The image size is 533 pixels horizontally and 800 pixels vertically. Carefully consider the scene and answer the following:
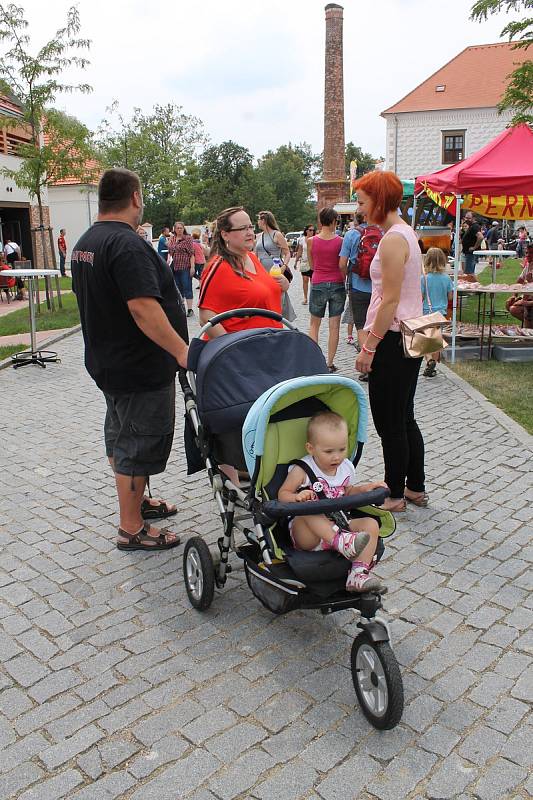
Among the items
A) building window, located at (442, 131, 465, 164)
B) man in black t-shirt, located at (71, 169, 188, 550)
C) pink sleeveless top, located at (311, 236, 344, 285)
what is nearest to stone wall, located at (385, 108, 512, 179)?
building window, located at (442, 131, 465, 164)

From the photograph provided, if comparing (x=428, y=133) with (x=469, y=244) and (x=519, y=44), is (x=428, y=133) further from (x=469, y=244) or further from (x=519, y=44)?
(x=519, y=44)

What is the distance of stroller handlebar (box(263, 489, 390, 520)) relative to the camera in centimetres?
285

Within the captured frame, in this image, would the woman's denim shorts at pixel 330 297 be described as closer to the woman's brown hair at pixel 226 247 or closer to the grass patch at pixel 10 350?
the woman's brown hair at pixel 226 247

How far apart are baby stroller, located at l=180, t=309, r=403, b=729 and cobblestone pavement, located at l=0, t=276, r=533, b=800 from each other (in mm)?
230

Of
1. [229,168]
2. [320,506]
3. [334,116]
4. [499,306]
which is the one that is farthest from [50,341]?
[229,168]

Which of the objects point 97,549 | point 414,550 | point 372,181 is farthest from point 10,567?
point 372,181

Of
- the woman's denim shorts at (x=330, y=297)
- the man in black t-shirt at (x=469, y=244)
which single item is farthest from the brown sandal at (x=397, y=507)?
the man in black t-shirt at (x=469, y=244)

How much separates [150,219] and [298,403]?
188 feet

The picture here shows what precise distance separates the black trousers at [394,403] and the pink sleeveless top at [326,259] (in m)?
4.54

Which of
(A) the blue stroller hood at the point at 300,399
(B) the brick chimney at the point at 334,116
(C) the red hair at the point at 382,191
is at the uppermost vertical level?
(B) the brick chimney at the point at 334,116

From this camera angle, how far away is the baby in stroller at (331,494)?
2.90 metres

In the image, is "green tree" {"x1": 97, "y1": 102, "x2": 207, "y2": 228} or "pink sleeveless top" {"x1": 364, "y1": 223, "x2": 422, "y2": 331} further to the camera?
"green tree" {"x1": 97, "y1": 102, "x2": 207, "y2": 228}

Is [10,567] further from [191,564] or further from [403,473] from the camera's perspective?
[403,473]

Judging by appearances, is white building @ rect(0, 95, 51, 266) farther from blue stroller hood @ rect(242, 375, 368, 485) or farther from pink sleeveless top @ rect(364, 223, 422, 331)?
blue stroller hood @ rect(242, 375, 368, 485)
